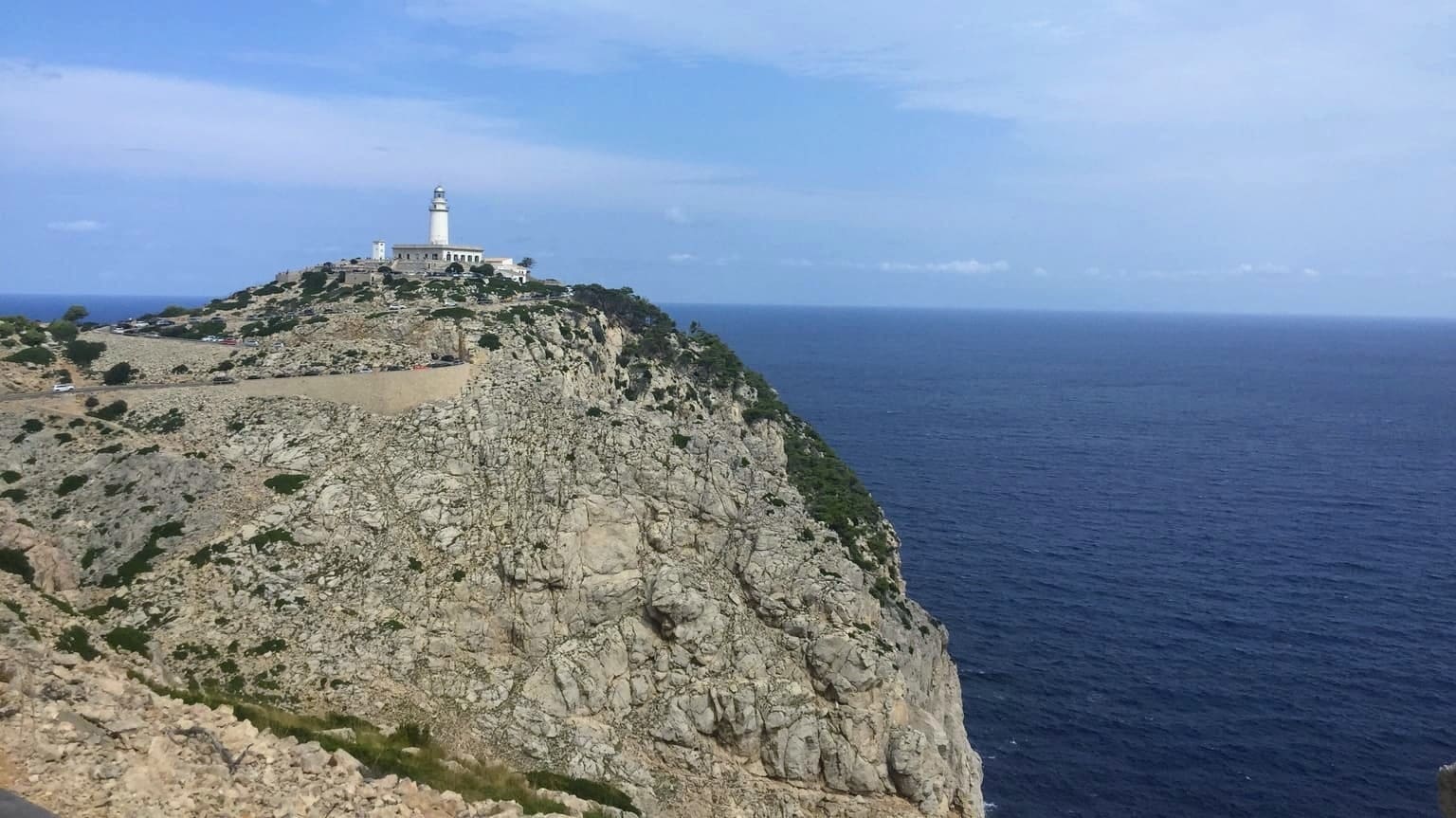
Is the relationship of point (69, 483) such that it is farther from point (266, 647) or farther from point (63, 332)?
point (63, 332)

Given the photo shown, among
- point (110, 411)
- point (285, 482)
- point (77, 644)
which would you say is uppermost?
point (110, 411)

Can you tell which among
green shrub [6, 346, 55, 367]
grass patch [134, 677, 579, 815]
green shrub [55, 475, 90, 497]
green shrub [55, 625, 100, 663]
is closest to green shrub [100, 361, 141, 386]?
green shrub [6, 346, 55, 367]

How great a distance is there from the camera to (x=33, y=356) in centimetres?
5550

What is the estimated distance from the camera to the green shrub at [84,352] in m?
57.0

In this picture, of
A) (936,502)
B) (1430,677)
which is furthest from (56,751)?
(936,502)

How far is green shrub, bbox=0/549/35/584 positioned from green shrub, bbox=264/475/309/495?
1080 cm

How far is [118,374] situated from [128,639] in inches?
944

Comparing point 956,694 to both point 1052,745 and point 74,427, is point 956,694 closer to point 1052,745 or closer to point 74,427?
point 1052,745

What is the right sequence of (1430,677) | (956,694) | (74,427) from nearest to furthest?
(74,427)
(956,694)
(1430,677)

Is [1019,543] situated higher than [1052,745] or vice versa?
[1019,543]

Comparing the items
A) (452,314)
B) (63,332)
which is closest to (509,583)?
(452,314)

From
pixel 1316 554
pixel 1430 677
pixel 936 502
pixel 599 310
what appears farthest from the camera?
pixel 936 502

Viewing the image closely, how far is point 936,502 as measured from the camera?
3962 inches

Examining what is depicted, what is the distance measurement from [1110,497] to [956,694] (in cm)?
5532
